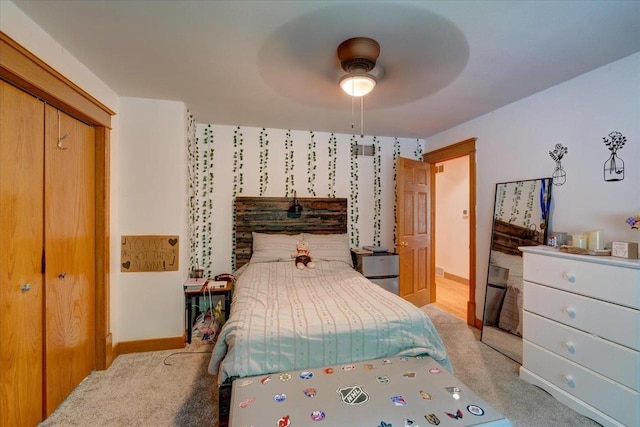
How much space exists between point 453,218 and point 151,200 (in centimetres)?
491

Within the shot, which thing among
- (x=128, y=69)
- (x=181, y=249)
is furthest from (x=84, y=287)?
(x=128, y=69)

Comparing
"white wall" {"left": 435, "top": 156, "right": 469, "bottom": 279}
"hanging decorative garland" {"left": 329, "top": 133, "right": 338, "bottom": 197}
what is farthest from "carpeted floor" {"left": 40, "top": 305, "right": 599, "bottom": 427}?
"white wall" {"left": 435, "top": 156, "right": 469, "bottom": 279}

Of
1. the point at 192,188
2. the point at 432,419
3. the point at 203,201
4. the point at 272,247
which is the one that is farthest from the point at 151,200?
the point at 432,419

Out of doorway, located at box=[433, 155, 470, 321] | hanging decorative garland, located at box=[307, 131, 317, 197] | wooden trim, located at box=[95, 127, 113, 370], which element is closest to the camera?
wooden trim, located at box=[95, 127, 113, 370]

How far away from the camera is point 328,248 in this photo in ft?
10.9

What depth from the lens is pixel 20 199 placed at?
1.59 metres

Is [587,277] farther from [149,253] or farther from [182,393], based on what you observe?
[149,253]

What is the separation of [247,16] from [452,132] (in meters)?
2.94

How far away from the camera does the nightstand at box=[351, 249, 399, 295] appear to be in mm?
3342

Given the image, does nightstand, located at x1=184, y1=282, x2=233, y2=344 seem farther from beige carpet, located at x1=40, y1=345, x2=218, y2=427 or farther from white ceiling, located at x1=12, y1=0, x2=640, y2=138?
white ceiling, located at x1=12, y1=0, x2=640, y2=138

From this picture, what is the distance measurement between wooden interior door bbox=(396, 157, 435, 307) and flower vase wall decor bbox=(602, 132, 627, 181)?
1.73 metres

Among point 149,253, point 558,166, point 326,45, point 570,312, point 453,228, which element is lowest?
point 570,312

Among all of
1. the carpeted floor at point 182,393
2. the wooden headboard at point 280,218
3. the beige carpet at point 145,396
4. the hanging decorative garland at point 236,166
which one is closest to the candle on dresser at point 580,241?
the carpeted floor at point 182,393

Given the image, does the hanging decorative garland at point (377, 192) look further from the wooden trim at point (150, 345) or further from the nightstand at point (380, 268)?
the wooden trim at point (150, 345)
